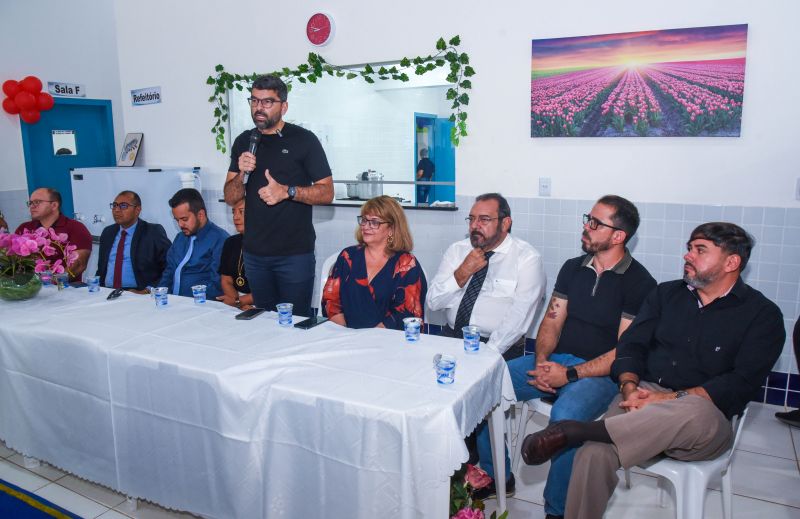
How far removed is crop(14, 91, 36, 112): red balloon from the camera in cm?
562

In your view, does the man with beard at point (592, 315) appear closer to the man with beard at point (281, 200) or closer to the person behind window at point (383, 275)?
the person behind window at point (383, 275)

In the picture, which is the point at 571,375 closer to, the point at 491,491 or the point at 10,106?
the point at 491,491

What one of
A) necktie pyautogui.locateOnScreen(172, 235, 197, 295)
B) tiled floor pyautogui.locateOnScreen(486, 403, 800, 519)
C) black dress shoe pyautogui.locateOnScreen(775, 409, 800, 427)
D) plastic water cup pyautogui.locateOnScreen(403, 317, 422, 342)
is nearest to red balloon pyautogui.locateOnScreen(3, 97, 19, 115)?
necktie pyautogui.locateOnScreen(172, 235, 197, 295)

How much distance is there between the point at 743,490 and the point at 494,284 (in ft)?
4.56

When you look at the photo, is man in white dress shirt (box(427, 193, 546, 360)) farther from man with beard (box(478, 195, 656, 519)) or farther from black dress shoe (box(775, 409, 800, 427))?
black dress shoe (box(775, 409, 800, 427))

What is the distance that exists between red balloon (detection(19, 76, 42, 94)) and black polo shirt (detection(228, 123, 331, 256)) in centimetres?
374

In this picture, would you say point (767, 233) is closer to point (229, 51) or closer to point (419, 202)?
point (419, 202)

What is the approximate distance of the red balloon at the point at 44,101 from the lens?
19.0ft

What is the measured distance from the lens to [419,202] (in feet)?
14.5

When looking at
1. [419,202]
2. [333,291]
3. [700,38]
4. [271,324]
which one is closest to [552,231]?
[419,202]

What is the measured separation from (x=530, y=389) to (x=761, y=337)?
0.90m

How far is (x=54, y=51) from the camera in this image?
6.19 m

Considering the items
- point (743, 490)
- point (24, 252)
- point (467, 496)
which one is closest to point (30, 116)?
point (24, 252)

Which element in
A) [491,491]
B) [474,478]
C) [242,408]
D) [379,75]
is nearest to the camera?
[242,408]
